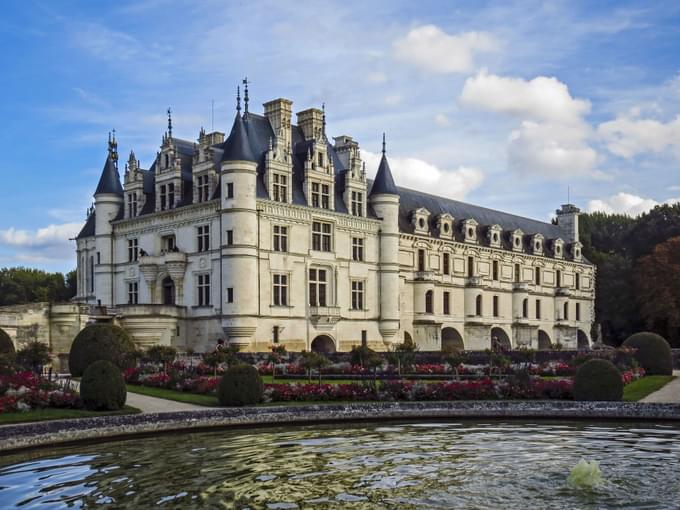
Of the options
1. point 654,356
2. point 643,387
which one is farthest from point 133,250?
point 643,387

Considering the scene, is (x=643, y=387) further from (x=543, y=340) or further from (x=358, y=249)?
(x=543, y=340)

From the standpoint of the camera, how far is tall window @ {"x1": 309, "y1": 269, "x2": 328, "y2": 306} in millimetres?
42406

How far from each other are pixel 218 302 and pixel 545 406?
77.5 feet

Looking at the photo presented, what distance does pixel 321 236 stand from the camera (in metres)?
42.9

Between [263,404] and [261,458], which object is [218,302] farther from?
[261,458]

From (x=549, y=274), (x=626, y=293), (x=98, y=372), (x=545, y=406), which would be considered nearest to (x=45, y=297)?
A: (x=549, y=274)

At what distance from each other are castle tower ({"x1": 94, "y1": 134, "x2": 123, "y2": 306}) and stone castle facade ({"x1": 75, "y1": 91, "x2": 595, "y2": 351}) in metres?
0.07

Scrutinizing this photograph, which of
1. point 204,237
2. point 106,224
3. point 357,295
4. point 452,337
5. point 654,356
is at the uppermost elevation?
point 106,224

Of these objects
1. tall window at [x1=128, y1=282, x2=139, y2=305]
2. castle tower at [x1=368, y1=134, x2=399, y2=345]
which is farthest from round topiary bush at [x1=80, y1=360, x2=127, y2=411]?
castle tower at [x1=368, y1=134, x2=399, y2=345]

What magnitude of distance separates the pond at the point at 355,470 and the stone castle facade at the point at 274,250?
23.9m

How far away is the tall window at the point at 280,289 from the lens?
133 feet

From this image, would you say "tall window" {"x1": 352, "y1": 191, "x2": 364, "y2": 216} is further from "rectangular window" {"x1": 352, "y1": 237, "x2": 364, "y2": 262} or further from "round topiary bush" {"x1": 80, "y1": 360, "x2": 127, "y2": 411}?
"round topiary bush" {"x1": 80, "y1": 360, "x2": 127, "y2": 411}

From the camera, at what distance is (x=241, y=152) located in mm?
38875

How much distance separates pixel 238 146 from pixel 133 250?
10.1 metres
